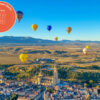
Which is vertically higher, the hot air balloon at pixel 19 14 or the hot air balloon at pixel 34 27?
the hot air balloon at pixel 19 14

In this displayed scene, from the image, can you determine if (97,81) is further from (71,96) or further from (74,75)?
(71,96)

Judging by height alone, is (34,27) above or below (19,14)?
below

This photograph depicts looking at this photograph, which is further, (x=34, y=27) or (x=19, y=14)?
(x=34, y=27)

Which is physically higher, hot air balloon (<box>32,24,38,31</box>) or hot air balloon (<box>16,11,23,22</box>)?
hot air balloon (<box>16,11,23,22</box>)

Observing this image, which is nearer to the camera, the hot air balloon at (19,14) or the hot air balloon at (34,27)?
the hot air balloon at (19,14)

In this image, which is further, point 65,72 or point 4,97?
point 65,72

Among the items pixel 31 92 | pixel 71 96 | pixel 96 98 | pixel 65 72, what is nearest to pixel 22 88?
pixel 31 92

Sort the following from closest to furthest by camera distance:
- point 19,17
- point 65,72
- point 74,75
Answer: point 19,17 → point 74,75 → point 65,72

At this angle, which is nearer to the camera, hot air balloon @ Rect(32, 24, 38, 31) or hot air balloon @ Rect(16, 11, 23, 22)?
hot air balloon @ Rect(16, 11, 23, 22)

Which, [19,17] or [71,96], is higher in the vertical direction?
[19,17]

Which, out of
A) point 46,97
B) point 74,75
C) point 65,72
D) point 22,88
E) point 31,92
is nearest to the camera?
point 46,97

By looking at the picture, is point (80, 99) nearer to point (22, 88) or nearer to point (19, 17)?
point (22, 88)
